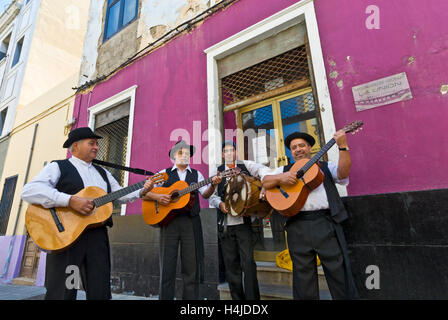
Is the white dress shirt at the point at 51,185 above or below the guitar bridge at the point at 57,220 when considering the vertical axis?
above

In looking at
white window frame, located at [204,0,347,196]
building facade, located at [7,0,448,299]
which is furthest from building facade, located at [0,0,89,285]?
white window frame, located at [204,0,347,196]

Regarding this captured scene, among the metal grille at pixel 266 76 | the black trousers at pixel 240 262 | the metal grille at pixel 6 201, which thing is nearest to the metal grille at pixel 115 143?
Answer: the metal grille at pixel 266 76

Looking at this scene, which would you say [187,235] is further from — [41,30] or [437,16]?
[41,30]

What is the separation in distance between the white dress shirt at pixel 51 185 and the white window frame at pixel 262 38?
1.91m

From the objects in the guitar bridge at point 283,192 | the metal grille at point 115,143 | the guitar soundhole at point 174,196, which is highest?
the metal grille at point 115,143

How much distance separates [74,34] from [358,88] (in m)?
13.1

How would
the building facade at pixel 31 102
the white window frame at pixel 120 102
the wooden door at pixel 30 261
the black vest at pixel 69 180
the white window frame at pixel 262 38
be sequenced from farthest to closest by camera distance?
the building facade at pixel 31 102 < the wooden door at pixel 30 261 < the white window frame at pixel 120 102 < the white window frame at pixel 262 38 < the black vest at pixel 69 180

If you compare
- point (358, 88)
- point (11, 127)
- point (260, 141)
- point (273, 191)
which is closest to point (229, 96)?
point (260, 141)

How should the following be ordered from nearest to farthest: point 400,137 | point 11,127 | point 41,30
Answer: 1. point 400,137
2. point 11,127
3. point 41,30

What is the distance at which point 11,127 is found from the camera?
9.30 meters

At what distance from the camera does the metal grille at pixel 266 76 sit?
3783 millimetres

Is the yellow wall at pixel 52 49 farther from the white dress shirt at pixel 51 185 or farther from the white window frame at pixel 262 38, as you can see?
the white dress shirt at pixel 51 185

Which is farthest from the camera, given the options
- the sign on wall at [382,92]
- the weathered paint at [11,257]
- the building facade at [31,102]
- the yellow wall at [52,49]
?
the yellow wall at [52,49]

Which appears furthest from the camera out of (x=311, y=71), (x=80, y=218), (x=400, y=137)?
(x=311, y=71)
